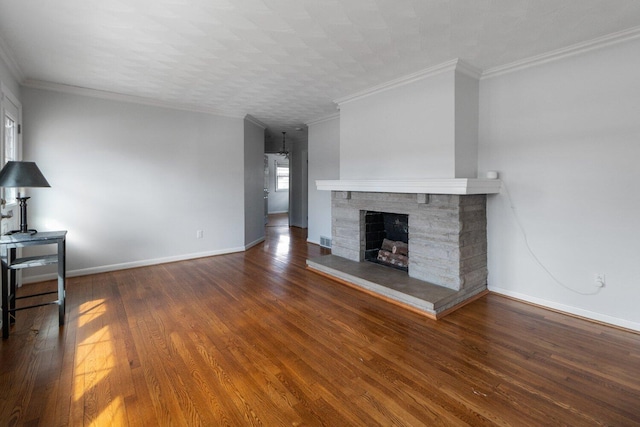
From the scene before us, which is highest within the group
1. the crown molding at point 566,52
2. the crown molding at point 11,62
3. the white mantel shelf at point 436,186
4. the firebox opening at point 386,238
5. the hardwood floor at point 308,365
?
the crown molding at point 11,62

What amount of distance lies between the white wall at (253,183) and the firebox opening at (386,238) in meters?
2.49

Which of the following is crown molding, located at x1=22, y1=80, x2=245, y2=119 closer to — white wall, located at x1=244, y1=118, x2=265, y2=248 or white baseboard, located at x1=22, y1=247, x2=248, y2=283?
white wall, located at x1=244, y1=118, x2=265, y2=248

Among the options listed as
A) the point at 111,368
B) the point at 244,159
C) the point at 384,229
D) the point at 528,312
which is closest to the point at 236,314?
the point at 111,368

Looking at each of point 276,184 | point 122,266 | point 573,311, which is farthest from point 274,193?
point 573,311

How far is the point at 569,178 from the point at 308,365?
292cm

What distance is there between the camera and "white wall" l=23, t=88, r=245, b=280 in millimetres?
3711

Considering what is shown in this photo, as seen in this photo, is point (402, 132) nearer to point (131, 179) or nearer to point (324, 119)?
point (324, 119)

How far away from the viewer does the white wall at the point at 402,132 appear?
10.3 feet

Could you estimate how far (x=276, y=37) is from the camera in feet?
8.45

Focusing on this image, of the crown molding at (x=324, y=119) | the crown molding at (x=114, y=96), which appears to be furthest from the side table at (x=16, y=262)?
the crown molding at (x=324, y=119)

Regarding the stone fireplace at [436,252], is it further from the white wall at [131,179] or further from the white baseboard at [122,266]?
the white wall at [131,179]

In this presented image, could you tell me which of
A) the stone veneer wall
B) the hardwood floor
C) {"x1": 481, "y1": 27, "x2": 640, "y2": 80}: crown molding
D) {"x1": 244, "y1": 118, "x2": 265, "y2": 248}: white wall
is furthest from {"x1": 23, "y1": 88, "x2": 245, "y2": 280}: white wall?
{"x1": 481, "y1": 27, "x2": 640, "y2": 80}: crown molding

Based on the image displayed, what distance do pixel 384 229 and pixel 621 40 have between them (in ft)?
9.86

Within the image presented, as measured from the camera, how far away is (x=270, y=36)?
101 inches
